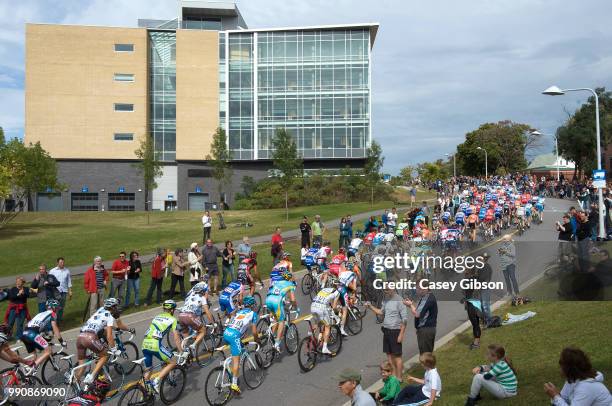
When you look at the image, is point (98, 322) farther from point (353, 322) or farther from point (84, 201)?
point (84, 201)

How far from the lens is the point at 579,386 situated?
236 inches

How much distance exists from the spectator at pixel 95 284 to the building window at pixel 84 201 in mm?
54405

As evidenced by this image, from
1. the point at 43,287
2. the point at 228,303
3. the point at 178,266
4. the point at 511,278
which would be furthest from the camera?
the point at 178,266

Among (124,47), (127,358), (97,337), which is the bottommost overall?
(127,358)

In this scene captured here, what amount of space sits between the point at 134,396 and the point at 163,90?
6432cm

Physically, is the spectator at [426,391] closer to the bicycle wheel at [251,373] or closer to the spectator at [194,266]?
the bicycle wheel at [251,373]

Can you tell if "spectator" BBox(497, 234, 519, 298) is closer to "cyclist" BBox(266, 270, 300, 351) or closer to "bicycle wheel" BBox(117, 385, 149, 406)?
"cyclist" BBox(266, 270, 300, 351)

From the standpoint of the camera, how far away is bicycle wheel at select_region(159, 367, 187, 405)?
29.9 feet

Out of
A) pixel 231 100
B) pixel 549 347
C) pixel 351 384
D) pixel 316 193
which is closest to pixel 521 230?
pixel 549 347

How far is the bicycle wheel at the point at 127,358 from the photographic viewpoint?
34.3ft

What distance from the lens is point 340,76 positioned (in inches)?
2569

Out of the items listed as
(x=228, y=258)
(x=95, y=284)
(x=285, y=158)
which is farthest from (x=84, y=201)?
(x=95, y=284)

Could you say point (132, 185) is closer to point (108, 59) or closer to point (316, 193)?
point (108, 59)

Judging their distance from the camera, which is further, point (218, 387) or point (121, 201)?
point (121, 201)
